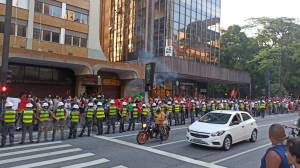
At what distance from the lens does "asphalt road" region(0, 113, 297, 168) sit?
424 inches

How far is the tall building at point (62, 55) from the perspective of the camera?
1106 inches

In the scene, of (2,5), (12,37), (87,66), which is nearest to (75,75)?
(87,66)

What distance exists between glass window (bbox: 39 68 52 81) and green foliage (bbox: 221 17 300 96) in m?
33.4

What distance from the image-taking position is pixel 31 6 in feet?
103

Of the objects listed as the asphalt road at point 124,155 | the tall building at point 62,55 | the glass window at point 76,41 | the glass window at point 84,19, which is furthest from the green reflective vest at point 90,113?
the glass window at point 84,19

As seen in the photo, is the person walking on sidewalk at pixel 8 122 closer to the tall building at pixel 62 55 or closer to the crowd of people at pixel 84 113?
the crowd of people at pixel 84 113

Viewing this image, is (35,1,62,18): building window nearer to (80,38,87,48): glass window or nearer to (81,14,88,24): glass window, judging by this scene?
(81,14,88,24): glass window

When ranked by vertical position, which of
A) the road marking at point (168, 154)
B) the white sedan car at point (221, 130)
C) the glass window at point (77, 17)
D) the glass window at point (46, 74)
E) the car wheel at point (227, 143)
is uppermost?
the glass window at point (77, 17)

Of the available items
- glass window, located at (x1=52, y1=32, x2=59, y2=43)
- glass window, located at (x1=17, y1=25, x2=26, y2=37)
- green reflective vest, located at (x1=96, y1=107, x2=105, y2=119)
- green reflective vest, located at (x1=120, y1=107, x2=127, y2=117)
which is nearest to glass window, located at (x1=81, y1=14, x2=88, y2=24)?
glass window, located at (x1=52, y1=32, x2=59, y2=43)

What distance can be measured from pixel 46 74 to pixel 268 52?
3456 cm

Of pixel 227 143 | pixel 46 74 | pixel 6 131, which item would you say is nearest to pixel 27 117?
pixel 6 131

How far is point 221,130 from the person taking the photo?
538 inches

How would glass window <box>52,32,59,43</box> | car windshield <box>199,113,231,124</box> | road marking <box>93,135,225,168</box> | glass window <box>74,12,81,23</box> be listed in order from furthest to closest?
1. glass window <box>74,12,81,23</box>
2. glass window <box>52,32,59,43</box>
3. car windshield <box>199,113,231,124</box>
4. road marking <box>93,135,225,168</box>

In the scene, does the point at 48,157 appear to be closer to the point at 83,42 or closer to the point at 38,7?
the point at 38,7
